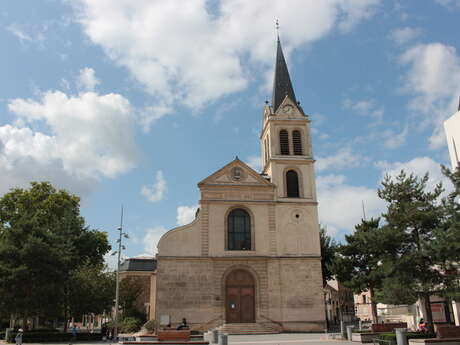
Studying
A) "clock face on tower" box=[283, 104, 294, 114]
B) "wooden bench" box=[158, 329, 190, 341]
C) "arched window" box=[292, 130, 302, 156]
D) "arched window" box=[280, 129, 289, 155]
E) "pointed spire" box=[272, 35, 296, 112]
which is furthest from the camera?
"pointed spire" box=[272, 35, 296, 112]

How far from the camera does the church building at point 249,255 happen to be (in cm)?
3297

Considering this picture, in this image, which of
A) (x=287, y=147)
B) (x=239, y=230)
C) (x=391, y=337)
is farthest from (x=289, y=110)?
(x=391, y=337)

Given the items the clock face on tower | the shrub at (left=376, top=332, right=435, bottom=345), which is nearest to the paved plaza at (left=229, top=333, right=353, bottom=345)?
the shrub at (left=376, top=332, right=435, bottom=345)

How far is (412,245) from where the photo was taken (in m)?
23.5

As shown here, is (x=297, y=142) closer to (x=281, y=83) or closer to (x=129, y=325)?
(x=281, y=83)

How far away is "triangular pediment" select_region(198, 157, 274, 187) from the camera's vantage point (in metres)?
36.1

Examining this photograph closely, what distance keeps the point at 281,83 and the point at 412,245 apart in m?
23.1

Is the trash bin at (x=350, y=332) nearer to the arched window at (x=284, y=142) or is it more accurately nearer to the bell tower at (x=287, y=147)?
the bell tower at (x=287, y=147)

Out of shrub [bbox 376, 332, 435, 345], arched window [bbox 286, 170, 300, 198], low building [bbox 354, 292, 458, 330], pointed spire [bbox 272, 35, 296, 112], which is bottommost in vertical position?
shrub [bbox 376, 332, 435, 345]

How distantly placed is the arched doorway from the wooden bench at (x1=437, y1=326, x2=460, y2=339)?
1644cm

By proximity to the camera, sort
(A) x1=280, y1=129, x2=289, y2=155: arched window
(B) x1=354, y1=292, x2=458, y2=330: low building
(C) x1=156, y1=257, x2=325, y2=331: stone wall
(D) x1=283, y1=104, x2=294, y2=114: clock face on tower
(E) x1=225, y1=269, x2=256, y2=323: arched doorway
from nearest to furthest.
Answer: (B) x1=354, y1=292, x2=458, y2=330: low building → (C) x1=156, y1=257, x2=325, y2=331: stone wall → (E) x1=225, y1=269, x2=256, y2=323: arched doorway → (A) x1=280, y1=129, x2=289, y2=155: arched window → (D) x1=283, y1=104, x2=294, y2=114: clock face on tower

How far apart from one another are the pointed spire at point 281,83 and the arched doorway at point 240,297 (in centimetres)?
1582

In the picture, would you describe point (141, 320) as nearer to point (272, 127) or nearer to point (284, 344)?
point (272, 127)

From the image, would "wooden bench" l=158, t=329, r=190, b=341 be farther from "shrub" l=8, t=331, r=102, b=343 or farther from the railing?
the railing
